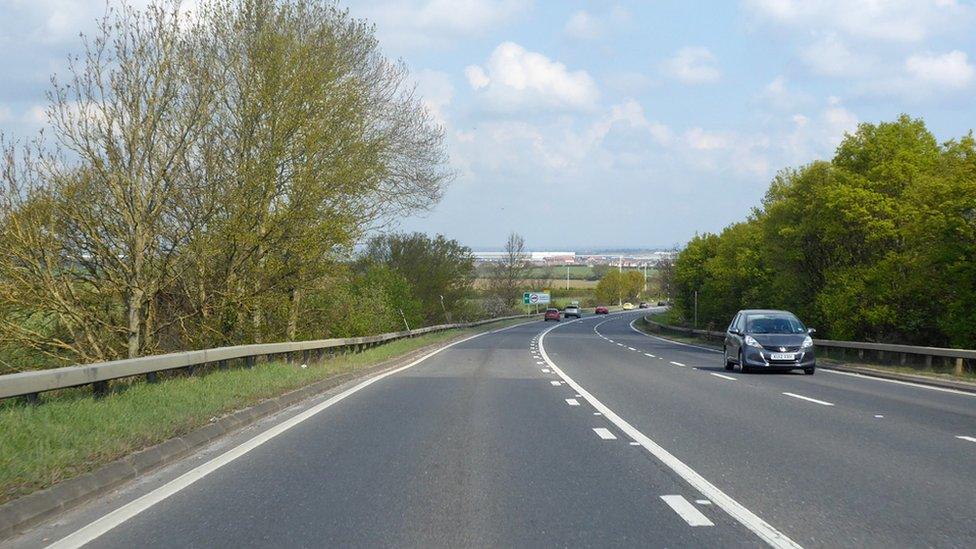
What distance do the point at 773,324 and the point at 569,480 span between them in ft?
59.3

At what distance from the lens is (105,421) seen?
33.6 ft

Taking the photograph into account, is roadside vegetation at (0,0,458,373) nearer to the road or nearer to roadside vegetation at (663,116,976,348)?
the road

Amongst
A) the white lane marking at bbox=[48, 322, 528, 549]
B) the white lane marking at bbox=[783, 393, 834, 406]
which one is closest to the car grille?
the white lane marking at bbox=[783, 393, 834, 406]

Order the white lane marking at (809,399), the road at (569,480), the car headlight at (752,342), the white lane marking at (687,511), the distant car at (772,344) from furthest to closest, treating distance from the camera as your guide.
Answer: the car headlight at (752,342)
the distant car at (772,344)
the white lane marking at (809,399)
the white lane marking at (687,511)
the road at (569,480)

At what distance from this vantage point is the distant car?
79.4 ft

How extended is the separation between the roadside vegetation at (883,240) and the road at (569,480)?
17.8 m

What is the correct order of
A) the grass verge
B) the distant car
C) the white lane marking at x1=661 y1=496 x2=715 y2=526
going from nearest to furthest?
the white lane marking at x1=661 y1=496 x2=715 y2=526
the grass verge
the distant car

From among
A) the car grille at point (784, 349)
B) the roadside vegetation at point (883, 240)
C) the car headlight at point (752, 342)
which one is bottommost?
the car grille at point (784, 349)

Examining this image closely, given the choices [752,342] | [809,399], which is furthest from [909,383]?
[809,399]

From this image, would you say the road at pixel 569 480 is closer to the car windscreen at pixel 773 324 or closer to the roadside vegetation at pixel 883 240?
the car windscreen at pixel 773 324

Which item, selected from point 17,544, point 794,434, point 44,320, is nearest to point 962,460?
point 794,434

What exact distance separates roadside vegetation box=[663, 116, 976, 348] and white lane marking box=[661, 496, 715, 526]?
1089 inches

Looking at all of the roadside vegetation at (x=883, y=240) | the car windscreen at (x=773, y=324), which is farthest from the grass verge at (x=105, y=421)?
the roadside vegetation at (x=883, y=240)

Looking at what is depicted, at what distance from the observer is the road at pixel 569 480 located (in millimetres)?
6684
